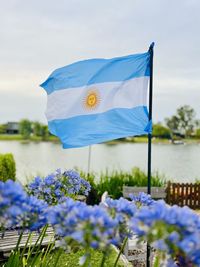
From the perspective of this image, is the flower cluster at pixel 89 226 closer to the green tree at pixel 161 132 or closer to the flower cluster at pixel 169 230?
the flower cluster at pixel 169 230

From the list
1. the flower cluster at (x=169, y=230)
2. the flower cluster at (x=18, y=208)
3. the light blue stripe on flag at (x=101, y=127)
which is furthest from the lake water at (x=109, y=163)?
the flower cluster at (x=169, y=230)

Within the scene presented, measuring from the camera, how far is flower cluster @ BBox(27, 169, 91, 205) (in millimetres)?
3287

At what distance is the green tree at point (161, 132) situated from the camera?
300 feet

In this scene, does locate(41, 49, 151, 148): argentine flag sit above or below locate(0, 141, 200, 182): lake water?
above

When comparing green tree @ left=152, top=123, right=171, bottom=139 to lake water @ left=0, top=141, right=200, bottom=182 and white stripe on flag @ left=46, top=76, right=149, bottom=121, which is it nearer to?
lake water @ left=0, top=141, right=200, bottom=182

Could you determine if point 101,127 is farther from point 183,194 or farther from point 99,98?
point 183,194

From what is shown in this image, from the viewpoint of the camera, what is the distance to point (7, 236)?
6.54 meters

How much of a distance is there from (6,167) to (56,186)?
8.19 meters

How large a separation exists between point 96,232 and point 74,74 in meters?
4.15

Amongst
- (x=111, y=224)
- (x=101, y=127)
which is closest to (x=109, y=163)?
(x=101, y=127)

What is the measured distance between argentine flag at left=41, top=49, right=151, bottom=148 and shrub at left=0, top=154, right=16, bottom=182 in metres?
5.85

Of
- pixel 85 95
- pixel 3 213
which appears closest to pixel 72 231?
pixel 3 213

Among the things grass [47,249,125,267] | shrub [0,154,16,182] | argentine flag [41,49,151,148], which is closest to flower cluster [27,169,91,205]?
argentine flag [41,49,151,148]

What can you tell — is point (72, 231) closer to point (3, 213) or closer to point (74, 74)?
point (3, 213)
